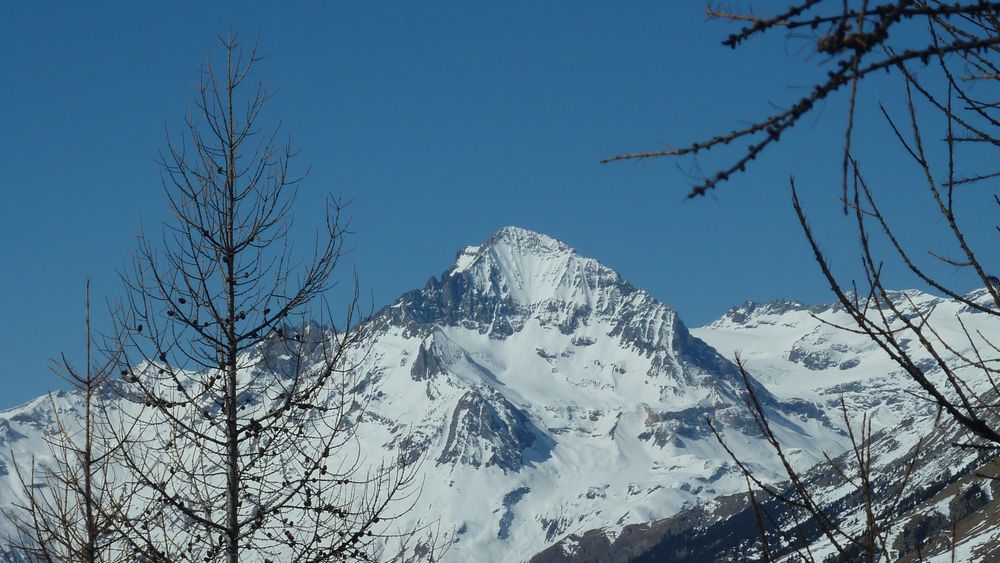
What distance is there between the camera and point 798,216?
13.1 ft

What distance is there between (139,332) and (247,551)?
8.33ft

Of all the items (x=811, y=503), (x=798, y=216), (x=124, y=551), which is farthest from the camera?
(x=124, y=551)

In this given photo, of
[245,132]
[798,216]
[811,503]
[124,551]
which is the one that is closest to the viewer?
[798,216]

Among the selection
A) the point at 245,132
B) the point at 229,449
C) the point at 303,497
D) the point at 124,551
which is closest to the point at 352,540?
the point at 303,497

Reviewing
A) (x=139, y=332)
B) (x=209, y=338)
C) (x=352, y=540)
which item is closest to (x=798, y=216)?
(x=352, y=540)

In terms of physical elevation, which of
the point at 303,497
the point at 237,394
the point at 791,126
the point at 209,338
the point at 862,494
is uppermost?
the point at 209,338

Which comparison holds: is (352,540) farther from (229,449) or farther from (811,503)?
(811,503)

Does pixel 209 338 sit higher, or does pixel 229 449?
pixel 209 338

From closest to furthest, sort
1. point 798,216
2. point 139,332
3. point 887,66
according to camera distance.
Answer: point 887,66, point 798,216, point 139,332

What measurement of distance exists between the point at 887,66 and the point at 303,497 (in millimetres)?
8630

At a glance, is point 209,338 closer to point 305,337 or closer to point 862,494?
point 305,337

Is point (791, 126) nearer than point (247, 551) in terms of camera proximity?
Yes

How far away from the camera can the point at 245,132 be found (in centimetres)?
1192

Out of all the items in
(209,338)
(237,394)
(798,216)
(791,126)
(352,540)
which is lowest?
(791,126)
